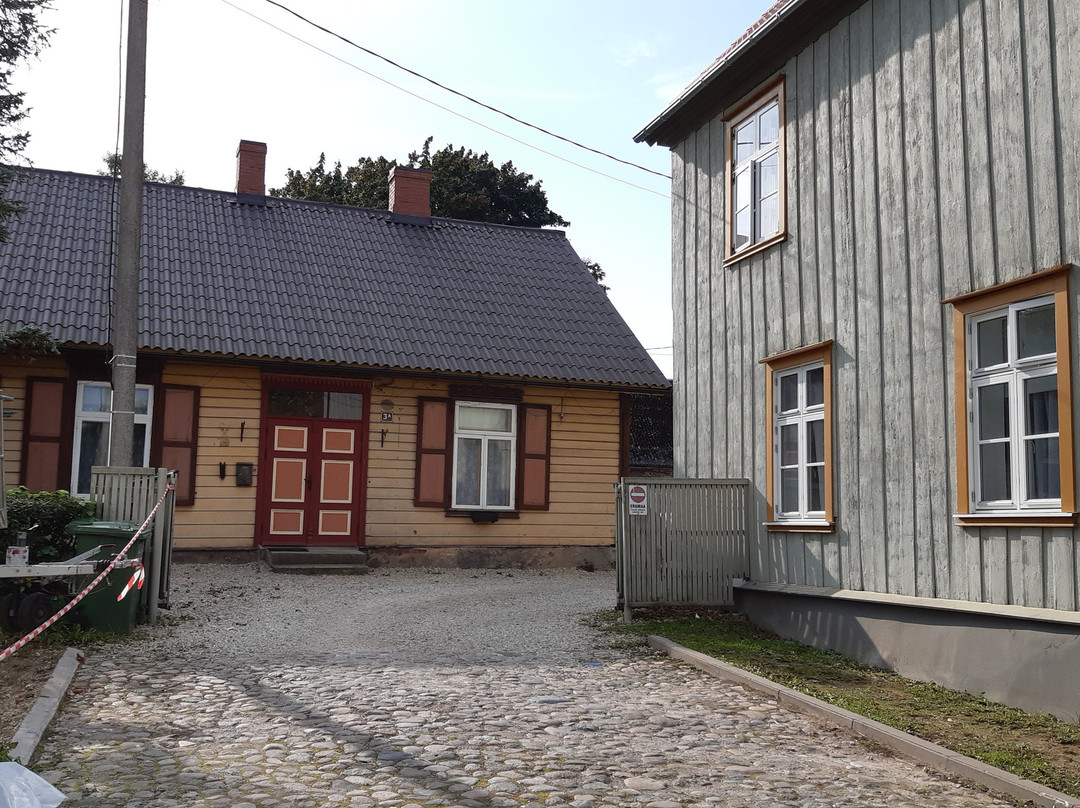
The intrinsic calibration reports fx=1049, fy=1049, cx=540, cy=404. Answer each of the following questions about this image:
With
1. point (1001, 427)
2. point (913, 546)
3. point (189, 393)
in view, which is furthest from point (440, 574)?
point (1001, 427)

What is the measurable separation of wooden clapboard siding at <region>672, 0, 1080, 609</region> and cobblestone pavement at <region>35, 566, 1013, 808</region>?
1908 millimetres

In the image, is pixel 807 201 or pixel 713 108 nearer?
pixel 807 201

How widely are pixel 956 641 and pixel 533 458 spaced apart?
436 inches

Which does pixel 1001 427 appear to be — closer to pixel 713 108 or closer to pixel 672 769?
pixel 672 769

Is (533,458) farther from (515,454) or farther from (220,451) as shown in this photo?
(220,451)

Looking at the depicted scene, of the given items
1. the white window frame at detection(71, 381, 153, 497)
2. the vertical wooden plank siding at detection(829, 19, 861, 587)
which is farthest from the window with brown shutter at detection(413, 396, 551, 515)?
the vertical wooden plank siding at detection(829, 19, 861, 587)

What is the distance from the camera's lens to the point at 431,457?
1742 centimetres

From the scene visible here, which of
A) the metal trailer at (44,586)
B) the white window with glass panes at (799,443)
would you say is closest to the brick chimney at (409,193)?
the white window with glass panes at (799,443)

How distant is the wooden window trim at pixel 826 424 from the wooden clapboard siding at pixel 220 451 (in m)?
9.07

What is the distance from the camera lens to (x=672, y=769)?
5.49 meters

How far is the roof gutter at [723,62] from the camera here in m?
9.77

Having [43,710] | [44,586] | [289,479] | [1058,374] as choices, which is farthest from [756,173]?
[289,479]

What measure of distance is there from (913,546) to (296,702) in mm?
4791

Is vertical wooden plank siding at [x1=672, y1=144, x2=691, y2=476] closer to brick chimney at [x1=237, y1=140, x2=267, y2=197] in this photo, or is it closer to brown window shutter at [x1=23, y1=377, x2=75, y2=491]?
brown window shutter at [x1=23, y1=377, x2=75, y2=491]
